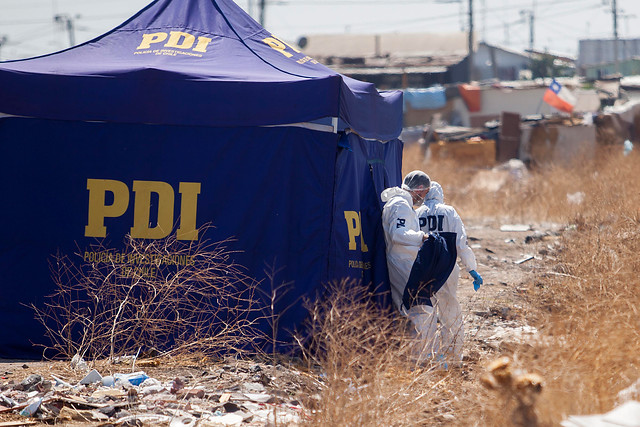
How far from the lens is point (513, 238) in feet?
50.6

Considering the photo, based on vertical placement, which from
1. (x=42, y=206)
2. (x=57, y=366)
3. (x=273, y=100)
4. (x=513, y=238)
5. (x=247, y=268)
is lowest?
(x=513, y=238)

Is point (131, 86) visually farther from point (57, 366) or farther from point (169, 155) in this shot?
point (57, 366)

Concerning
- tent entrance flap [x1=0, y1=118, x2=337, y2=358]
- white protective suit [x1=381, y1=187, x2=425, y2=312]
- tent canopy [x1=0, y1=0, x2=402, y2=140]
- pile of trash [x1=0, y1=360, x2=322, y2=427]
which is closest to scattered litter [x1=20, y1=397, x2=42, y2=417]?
pile of trash [x1=0, y1=360, x2=322, y2=427]

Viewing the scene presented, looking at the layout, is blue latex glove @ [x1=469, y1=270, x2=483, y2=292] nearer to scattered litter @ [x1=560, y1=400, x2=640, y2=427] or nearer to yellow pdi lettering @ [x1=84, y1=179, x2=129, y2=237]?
yellow pdi lettering @ [x1=84, y1=179, x2=129, y2=237]

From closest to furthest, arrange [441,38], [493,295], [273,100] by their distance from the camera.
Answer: [273,100] → [493,295] → [441,38]

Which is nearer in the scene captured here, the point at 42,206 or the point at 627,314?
the point at 627,314

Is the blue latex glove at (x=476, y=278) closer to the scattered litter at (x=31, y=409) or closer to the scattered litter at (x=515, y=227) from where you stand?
the scattered litter at (x=31, y=409)

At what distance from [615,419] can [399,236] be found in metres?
3.48

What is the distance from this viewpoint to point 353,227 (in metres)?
7.38

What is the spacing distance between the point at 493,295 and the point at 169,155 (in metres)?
4.87

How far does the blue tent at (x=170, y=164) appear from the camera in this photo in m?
6.99

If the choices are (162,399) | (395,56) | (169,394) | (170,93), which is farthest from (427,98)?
(162,399)


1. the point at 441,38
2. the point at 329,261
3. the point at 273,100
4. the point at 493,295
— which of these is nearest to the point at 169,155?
the point at 273,100

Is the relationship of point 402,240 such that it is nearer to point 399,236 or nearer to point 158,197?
point 399,236
